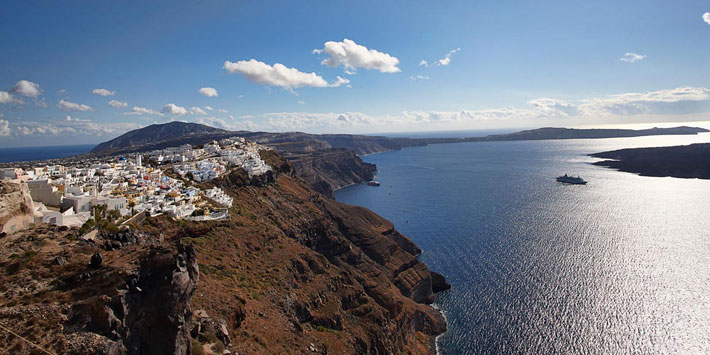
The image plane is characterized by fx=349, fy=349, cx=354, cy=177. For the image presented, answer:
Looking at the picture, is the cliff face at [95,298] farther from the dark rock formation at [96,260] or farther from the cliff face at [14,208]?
the cliff face at [14,208]

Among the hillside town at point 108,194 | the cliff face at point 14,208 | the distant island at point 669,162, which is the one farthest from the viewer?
the distant island at point 669,162

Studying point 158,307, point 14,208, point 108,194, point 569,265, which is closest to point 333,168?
point 569,265

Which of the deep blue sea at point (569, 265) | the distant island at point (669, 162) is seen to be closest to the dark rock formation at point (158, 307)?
the deep blue sea at point (569, 265)

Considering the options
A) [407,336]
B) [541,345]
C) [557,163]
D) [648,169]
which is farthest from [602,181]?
[407,336]

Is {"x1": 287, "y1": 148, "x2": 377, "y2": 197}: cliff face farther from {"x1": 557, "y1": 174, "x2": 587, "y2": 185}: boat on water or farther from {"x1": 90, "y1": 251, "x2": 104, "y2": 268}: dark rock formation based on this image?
{"x1": 90, "y1": 251, "x2": 104, "y2": 268}: dark rock formation

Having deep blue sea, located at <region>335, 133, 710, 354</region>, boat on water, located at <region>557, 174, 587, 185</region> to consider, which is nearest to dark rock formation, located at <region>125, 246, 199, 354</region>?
deep blue sea, located at <region>335, 133, 710, 354</region>
